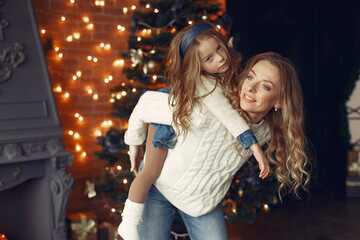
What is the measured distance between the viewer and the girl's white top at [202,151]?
60.1 inches

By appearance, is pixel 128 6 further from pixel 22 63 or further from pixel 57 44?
pixel 22 63

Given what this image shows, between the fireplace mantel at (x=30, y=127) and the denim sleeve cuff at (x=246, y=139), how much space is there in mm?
1690

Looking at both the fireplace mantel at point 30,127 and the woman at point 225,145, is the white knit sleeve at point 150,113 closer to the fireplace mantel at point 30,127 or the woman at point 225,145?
the woman at point 225,145

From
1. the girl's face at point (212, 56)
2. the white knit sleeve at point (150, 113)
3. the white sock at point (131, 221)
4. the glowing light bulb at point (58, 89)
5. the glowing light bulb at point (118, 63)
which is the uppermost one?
the girl's face at point (212, 56)

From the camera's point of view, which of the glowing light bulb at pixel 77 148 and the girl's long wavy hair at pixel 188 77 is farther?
the glowing light bulb at pixel 77 148

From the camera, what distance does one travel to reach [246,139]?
1.46 m

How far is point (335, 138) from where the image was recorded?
547cm

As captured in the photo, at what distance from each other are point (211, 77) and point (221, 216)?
55 cm

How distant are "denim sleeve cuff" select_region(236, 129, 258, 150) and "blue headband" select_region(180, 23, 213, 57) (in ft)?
1.27

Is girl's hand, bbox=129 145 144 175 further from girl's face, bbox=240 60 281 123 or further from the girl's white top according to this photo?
girl's face, bbox=240 60 281 123

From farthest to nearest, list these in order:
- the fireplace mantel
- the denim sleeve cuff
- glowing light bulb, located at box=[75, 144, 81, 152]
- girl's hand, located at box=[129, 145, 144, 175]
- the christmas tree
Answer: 1. glowing light bulb, located at box=[75, 144, 81, 152]
2. the christmas tree
3. the fireplace mantel
4. girl's hand, located at box=[129, 145, 144, 175]
5. the denim sleeve cuff

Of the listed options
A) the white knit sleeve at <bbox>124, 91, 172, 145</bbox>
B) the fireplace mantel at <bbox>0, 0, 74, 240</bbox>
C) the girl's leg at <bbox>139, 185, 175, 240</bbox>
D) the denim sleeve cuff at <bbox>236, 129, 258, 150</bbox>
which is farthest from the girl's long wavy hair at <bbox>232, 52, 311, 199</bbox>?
the fireplace mantel at <bbox>0, 0, 74, 240</bbox>

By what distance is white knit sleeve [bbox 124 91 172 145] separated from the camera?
5.20ft

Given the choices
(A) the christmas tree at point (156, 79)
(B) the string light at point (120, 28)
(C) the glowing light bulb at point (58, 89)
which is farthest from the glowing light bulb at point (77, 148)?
(B) the string light at point (120, 28)
